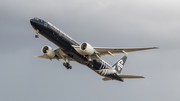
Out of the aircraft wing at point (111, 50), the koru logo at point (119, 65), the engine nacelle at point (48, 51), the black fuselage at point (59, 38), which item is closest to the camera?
the black fuselage at point (59, 38)

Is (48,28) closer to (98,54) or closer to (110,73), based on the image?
(98,54)

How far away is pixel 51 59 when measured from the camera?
176 feet

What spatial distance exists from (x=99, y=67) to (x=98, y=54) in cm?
474

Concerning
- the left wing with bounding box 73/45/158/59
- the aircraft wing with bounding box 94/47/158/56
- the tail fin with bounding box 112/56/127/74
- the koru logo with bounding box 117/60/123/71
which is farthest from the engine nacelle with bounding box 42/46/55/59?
the koru logo with bounding box 117/60/123/71

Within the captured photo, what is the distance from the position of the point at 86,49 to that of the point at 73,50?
2792 millimetres

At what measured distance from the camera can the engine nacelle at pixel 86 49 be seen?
4659cm

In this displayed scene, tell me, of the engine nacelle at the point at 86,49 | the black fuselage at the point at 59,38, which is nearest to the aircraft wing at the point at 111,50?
the engine nacelle at the point at 86,49

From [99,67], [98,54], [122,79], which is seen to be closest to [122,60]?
[122,79]

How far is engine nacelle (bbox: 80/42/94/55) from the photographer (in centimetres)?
4659

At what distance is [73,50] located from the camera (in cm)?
4831

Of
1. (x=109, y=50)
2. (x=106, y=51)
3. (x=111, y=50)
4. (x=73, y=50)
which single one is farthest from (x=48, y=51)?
(x=111, y=50)

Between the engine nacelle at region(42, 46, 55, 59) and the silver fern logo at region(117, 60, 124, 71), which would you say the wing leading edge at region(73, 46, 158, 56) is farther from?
the silver fern logo at region(117, 60, 124, 71)

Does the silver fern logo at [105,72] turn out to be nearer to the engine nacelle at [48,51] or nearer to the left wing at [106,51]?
the left wing at [106,51]

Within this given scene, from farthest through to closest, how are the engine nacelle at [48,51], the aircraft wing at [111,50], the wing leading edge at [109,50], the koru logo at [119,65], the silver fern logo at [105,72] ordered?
the koru logo at [119,65], the silver fern logo at [105,72], the engine nacelle at [48,51], the wing leading edge at [109,50], the aircraft wing at [111,50]
